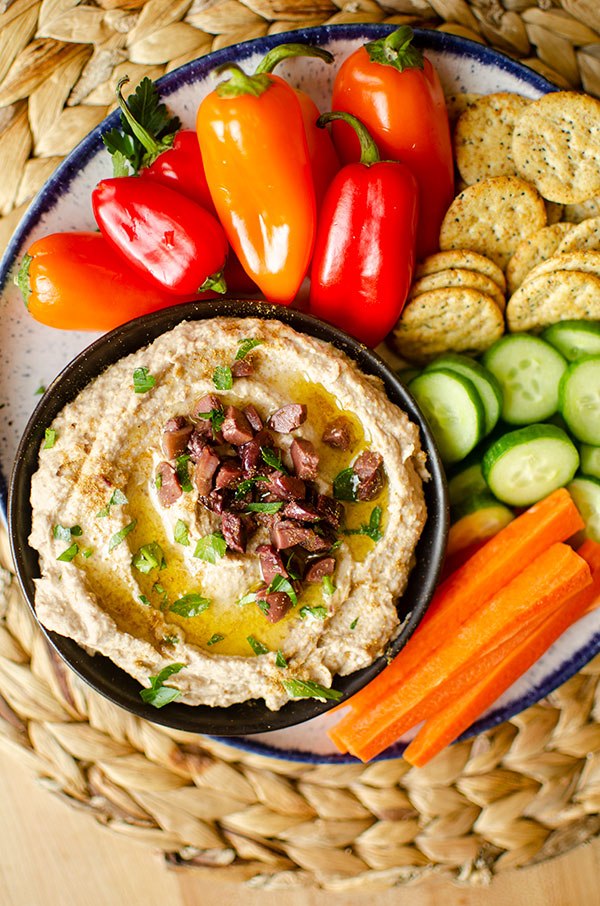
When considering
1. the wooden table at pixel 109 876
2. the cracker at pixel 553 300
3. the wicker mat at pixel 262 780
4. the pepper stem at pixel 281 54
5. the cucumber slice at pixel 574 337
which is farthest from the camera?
the wooden table at pixel 109 876

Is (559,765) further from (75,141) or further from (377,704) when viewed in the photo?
(75,141)

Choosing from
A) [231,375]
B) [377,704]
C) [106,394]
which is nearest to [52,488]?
[106,394]

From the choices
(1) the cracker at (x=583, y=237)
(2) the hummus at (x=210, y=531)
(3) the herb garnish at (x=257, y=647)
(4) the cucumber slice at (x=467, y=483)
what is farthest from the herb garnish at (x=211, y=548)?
(1) the cracker at (x=583, y=237)

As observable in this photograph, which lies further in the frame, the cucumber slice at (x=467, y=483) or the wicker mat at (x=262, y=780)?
the wicker mat at (x=262, y=780)

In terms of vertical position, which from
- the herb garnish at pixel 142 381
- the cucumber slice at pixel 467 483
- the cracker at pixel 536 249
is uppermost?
the cracker at pixel 536 249

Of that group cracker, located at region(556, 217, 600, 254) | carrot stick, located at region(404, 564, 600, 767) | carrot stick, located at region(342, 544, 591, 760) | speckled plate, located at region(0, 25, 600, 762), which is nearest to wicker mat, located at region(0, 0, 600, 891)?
speckled plate, located at region(0, 25, 600, 762)

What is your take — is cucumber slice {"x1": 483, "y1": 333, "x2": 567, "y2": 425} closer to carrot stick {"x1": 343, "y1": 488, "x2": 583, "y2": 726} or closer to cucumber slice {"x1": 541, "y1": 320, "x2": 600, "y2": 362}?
cucumber slice {"x1": 541, "y1": 320, "x2": 600, "y2": 362}

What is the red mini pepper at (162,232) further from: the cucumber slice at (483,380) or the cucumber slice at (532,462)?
the cucumber slice at (532,462)
